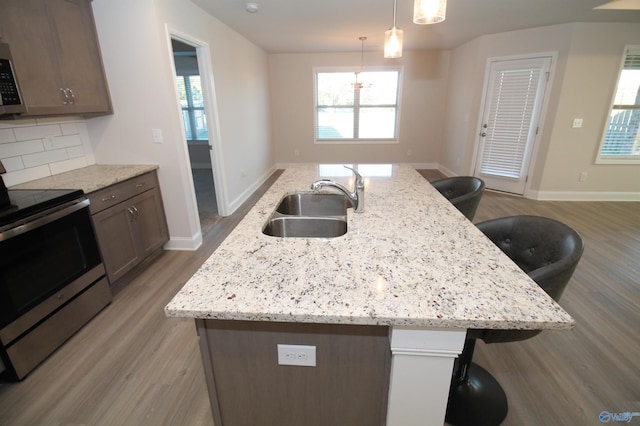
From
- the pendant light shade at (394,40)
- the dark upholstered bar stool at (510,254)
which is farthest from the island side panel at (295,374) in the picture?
the pendant light shade at (394,40)

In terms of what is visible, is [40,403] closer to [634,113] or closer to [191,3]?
[191,3]

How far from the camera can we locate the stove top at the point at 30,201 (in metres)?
1.58

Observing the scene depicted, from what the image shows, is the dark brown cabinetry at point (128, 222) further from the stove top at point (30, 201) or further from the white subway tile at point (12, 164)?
the white subway tile at point (12, 164)

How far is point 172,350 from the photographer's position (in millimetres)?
1894

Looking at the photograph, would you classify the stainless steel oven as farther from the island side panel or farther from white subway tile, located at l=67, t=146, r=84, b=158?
the island side panel

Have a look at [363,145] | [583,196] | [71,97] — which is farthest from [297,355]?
[363,145]

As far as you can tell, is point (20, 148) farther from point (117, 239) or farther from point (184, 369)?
point (184, 369)

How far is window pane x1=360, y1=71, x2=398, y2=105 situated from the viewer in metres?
6.19

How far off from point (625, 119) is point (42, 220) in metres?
6.56

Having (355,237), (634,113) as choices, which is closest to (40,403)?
(355,237)

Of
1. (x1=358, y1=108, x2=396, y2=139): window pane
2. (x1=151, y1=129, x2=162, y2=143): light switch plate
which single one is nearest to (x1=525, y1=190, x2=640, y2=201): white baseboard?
(x1=358, y1=108, x2=396, y2=139): window pane

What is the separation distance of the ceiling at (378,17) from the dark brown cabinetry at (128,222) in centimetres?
204

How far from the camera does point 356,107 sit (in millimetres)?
6414

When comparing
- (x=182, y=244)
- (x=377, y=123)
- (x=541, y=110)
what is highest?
(x=541, y=110)
